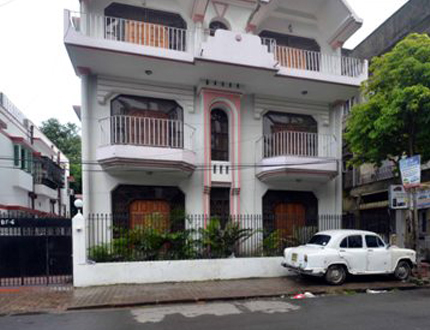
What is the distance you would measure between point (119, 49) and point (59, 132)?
3580 cm

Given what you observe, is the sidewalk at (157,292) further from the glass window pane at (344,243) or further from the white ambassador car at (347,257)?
the glass window pane at (344,243)

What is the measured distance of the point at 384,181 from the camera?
16766 mm

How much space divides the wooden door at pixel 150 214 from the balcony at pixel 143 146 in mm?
1452

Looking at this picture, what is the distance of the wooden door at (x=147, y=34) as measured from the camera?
11047 millimetres

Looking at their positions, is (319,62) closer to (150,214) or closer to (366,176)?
(366,176)

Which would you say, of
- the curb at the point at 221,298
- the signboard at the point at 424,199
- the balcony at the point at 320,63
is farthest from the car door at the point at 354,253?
the balcony at the point at 320,63

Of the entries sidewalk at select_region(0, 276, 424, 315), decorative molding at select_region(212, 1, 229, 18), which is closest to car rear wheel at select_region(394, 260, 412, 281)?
sidewalk at select_region(0, 276, 424, 315)

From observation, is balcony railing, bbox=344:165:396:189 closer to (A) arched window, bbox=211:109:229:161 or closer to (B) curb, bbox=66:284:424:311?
(B) curb, bbox=66:284:424:311

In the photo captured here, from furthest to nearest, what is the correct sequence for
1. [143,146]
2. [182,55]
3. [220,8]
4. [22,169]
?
[22,169], [220,8], [182,55], [143,146]

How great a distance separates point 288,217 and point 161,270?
5980 millimetres

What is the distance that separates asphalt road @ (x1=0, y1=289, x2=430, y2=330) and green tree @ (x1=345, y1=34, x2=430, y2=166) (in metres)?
4.96

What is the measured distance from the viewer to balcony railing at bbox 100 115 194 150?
1070 cm

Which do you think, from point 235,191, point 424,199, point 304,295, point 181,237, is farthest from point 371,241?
point 181,237

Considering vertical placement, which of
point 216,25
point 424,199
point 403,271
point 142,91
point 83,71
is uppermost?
point 216,25
